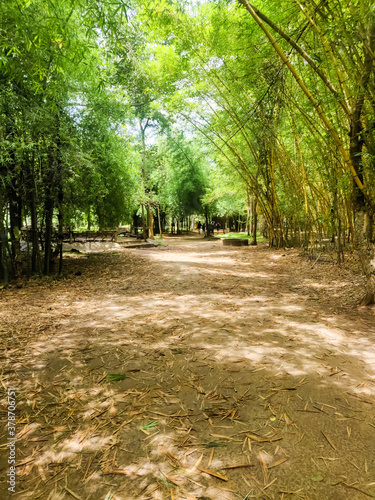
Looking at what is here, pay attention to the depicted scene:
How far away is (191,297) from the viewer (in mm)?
3781

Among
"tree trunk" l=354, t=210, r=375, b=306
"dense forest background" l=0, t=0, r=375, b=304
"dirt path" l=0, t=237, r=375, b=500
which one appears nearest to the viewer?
"dirt path" l=0, t=237, r=375, b=500

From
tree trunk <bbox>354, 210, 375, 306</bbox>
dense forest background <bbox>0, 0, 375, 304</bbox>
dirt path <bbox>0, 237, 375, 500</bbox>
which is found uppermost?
dense forest background <bbox>0, 0, 375, 304</bbox>

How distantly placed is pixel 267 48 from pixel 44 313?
473cm

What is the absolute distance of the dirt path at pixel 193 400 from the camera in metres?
1.16

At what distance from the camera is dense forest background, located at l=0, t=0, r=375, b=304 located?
2.73 m

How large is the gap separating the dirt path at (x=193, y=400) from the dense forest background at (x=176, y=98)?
1623mm

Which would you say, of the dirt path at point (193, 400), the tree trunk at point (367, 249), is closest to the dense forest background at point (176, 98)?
the tree trunk at point (367, 249)

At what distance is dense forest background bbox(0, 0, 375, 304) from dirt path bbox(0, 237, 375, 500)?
1.62 meters

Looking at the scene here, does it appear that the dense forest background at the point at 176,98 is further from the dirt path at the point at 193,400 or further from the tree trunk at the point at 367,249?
the dirt path at the point at 193,400

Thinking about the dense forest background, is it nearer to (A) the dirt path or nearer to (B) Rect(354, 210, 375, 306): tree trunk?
(B) Rect(354, 210, 375, 306): tree trunk

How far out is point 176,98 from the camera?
25.8 feet

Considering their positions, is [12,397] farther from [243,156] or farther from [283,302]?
[243,156]

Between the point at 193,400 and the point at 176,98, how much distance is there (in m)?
8.01

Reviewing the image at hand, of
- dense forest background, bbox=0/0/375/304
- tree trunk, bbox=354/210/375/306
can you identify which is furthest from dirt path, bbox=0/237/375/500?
dense forest background, bbox=0/0/375/304
